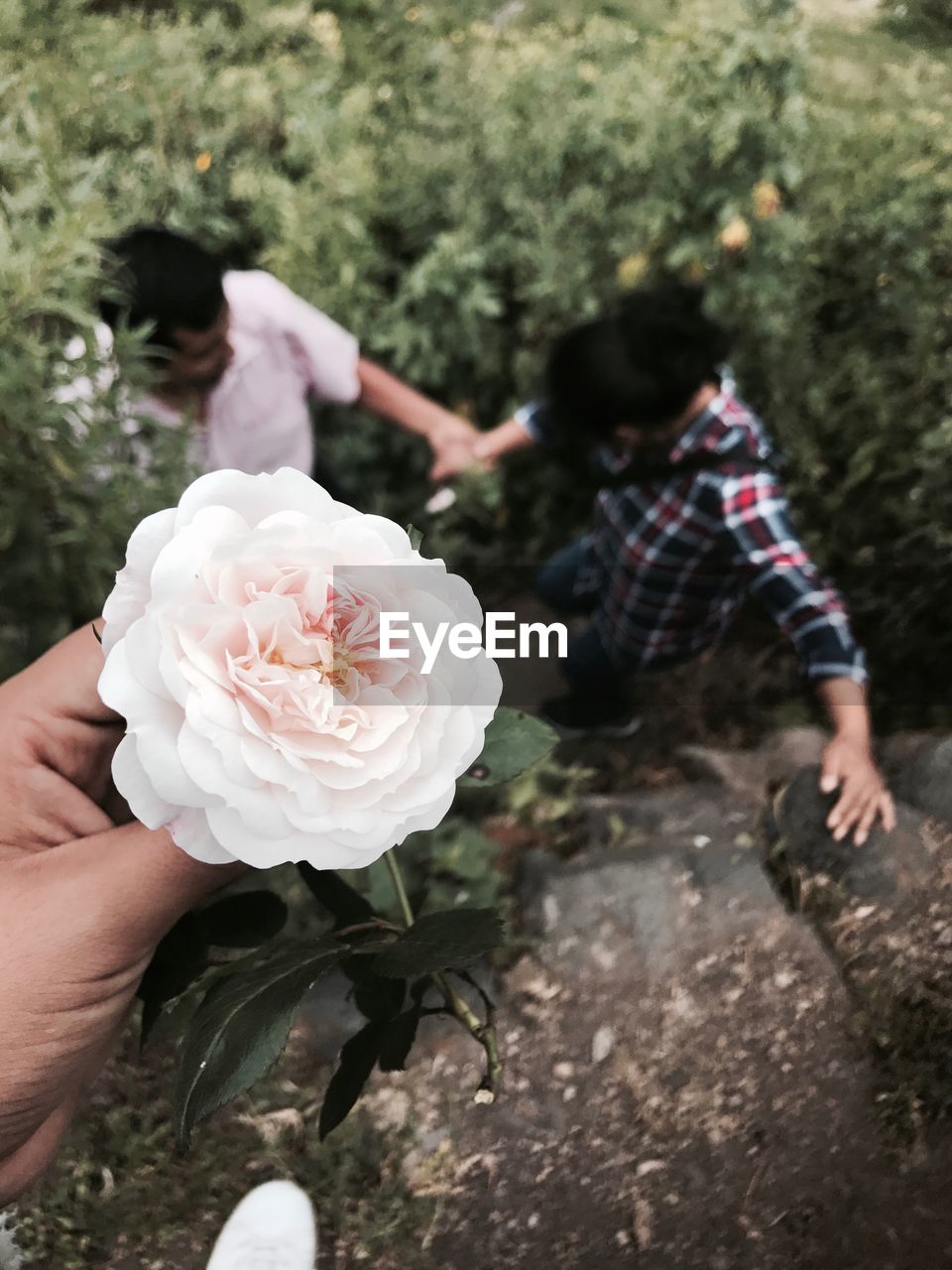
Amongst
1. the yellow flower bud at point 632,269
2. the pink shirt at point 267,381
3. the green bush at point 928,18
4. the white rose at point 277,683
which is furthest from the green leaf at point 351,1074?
the green bush at point 928,18

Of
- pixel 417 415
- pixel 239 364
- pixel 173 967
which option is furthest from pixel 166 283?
pixel 173 967

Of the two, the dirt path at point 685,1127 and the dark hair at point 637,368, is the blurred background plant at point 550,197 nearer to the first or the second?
the dark hair at point 637,368

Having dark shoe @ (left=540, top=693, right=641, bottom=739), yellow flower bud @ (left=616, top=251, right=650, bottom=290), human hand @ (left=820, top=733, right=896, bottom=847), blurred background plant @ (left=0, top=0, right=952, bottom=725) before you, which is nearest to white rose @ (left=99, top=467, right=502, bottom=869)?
human hand @ (left=820, top=733, right=896, bottom=847)

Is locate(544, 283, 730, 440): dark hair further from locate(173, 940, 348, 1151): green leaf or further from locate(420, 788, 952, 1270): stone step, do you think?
locate(173, 940, 348, 1151): green leaf

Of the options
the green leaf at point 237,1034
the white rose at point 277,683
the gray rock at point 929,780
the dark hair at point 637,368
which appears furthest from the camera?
the dark hair at point 637,368

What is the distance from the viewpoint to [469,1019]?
0.63 metres

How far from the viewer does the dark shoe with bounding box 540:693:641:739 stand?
1361 millimetres

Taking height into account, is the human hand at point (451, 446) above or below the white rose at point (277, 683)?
below

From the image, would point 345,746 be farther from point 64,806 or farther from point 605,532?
point 605,532

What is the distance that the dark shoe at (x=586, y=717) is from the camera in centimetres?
136

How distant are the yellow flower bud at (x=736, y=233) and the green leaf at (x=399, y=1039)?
1201 mm

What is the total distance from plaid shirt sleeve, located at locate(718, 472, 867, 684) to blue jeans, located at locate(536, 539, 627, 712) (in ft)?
1.33

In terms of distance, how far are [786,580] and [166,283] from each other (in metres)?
0.79

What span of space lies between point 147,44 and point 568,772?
146cm
